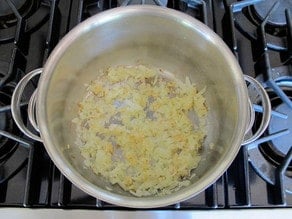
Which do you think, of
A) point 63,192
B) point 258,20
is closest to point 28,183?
point 63,192

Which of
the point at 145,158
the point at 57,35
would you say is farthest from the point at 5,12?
the point at 145,158

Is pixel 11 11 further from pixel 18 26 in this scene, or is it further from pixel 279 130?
pixel 279 130

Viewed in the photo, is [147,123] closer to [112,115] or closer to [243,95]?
[112,115]

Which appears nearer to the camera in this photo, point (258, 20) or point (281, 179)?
point (281, 179)

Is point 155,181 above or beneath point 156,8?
beneath

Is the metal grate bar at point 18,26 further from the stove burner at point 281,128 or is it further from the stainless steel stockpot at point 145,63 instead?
the stove burner at point 281,128

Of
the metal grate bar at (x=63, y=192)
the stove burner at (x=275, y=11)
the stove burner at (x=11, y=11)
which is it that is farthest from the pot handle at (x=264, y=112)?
the stove burner at (x=11, y=11)
